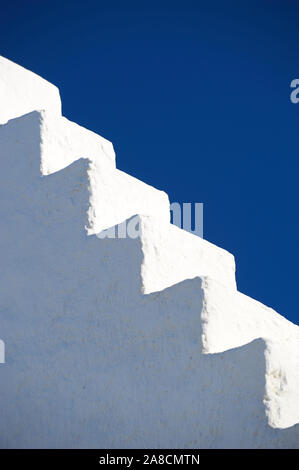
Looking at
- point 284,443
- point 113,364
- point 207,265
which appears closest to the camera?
point 284,443

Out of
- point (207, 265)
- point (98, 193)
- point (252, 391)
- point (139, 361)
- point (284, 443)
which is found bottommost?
point (284, 443)

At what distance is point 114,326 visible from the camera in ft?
12.3

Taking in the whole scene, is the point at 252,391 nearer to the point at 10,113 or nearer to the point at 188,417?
the point at 188,417

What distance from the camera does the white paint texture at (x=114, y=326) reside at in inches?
132

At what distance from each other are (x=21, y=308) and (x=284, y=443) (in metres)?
1.96

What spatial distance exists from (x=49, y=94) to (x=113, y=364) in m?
2.88

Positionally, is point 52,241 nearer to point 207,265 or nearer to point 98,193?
point 98,193

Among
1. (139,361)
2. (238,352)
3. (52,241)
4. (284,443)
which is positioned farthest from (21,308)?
(284,443)

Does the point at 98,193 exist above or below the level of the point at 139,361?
above

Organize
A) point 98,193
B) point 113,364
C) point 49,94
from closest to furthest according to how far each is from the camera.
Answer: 1. point 113,364
2. point 98,193
3. point 49,94

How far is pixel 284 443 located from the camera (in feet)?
10.4

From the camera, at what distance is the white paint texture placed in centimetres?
335

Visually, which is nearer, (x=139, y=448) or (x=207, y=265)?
(x=139, y=448)

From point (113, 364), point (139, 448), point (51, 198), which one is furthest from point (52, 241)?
point (139, 448)
